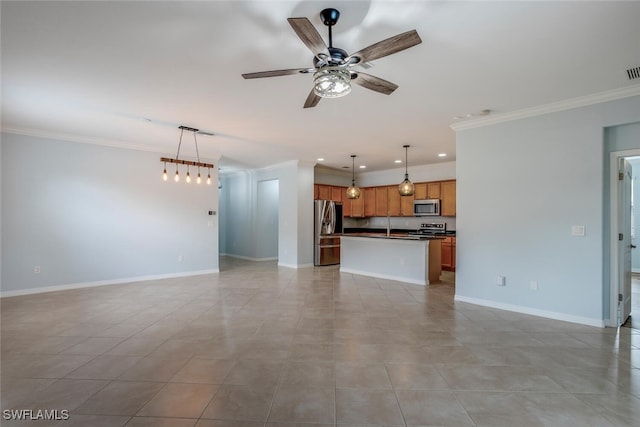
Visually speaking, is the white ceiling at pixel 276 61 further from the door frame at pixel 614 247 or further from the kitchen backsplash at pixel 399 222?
the kitchen backsplash at pixel 399 222

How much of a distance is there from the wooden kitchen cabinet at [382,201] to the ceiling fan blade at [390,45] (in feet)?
22.2

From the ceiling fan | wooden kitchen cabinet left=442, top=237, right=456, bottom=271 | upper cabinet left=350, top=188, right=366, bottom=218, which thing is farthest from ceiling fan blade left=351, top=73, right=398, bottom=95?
upper cabinet left=350, top=188, right=366, bottom=218

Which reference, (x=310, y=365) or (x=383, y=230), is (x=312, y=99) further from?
(x=383, y=230)

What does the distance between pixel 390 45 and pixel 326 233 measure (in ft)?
19.9

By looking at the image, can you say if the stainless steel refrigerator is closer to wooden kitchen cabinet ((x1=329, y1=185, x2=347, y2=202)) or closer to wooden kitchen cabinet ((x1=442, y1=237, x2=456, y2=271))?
wooden kitchen cabinet ((x1=329, y1=185, x2=347, y2=202))

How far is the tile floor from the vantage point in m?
1.91

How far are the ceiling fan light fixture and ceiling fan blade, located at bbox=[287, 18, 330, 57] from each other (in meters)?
0.12

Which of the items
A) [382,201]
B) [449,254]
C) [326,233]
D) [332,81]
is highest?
[332,81]

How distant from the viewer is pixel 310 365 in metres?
2.52

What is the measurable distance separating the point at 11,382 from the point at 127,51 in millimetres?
2716

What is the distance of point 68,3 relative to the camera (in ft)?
6.43

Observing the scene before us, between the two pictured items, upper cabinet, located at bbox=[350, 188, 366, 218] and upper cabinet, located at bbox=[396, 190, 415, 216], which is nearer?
upper cabinet, located at bbox=[396, 190, 415, 216]

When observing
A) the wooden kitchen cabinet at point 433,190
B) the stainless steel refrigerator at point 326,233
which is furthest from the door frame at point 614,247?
the stainless steel refrigerator at point 326,233

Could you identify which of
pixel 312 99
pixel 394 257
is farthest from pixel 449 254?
pixel 312 99
